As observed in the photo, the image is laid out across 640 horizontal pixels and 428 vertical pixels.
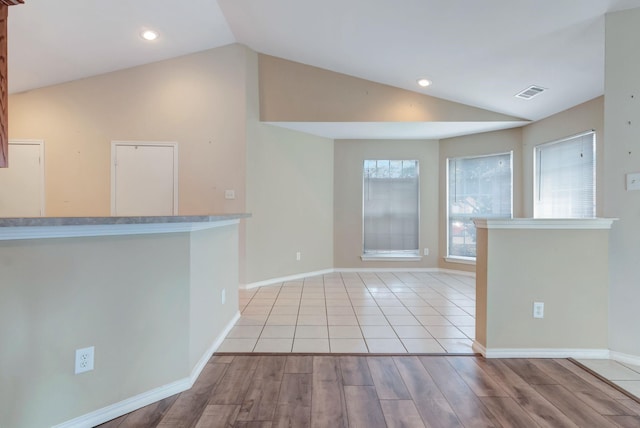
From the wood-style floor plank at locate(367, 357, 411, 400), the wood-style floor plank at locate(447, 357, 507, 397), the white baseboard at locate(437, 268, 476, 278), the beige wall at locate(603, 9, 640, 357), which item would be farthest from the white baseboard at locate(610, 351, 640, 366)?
the white baseboard at locate(437, 268, 476, 278)

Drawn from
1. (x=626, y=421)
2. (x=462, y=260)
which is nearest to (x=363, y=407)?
(x=626, y=421)

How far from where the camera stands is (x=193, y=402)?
1.84 meters

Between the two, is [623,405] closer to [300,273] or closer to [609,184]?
[609,184]

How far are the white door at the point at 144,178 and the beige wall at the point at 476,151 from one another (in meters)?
4.17

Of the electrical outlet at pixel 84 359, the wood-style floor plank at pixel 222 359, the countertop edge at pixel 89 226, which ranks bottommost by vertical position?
the wood-style floor plank at pixel 222 359

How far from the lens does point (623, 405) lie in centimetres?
184

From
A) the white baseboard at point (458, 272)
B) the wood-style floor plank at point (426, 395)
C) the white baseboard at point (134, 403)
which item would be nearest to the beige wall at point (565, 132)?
the white baseboard at point (458, 272)

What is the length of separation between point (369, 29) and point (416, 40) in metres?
0.49

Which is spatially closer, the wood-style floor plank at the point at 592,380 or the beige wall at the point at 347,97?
the wood-style floor plank at the point at 592,380

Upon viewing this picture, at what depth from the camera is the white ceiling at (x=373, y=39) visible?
2779 mm

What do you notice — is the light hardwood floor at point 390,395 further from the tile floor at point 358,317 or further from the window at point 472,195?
the window at point 472,195

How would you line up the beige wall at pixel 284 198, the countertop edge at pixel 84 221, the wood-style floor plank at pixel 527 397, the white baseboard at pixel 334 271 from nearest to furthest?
1. the countertop edge at pixel 84 221
2. the wood-style floor plank at pixel 527 397
3. the beige wall at pixel 284 198
4. the white baseboard at pixel 334 271

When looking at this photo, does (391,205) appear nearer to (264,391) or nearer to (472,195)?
(472,195)

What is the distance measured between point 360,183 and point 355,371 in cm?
377
